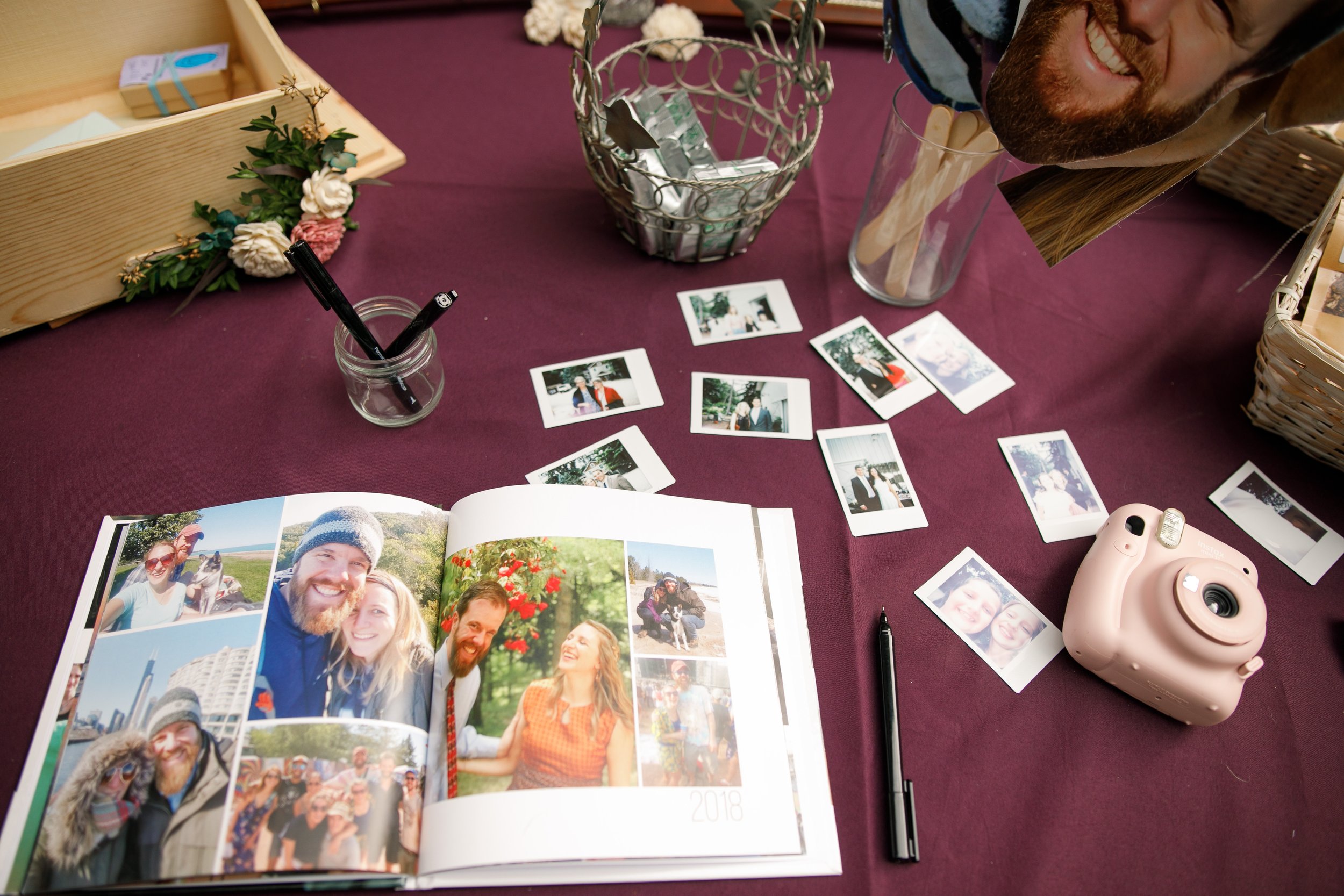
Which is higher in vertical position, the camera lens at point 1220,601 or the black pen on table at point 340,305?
the black pen on table at point 340,305

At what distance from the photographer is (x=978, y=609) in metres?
0.77

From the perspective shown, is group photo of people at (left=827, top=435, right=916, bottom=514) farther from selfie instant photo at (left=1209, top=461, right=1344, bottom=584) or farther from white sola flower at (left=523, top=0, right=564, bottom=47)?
white sola flower at (left=523, top=0, right=564, bottom=47)

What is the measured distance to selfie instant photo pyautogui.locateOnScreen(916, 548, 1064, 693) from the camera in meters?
0.74

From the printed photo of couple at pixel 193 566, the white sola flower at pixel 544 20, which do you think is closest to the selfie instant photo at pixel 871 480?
the printed photo of couple at pixel 193 566

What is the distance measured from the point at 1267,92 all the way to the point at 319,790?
0.90 metres

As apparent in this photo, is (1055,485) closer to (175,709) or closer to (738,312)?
(738,312)

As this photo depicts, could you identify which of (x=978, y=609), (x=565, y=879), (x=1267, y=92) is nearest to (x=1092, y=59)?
(x=1267, y=92)

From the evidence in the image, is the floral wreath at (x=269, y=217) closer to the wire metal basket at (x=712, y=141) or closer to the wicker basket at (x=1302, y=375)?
the wire metal basket at (x=712, y=141)

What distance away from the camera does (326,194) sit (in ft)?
2.91

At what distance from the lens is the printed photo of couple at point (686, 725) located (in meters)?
0.62

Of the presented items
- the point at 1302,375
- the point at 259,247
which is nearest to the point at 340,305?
the point at 259,247

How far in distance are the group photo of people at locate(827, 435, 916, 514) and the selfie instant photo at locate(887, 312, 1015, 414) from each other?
0.12 m

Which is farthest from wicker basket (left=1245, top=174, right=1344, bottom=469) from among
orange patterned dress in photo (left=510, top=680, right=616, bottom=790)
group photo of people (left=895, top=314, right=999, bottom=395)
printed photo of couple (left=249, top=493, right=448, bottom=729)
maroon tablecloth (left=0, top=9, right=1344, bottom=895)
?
printed photo of couple (left=249, top=493, right=448, bottom=729)

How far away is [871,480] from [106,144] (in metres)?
0.86
